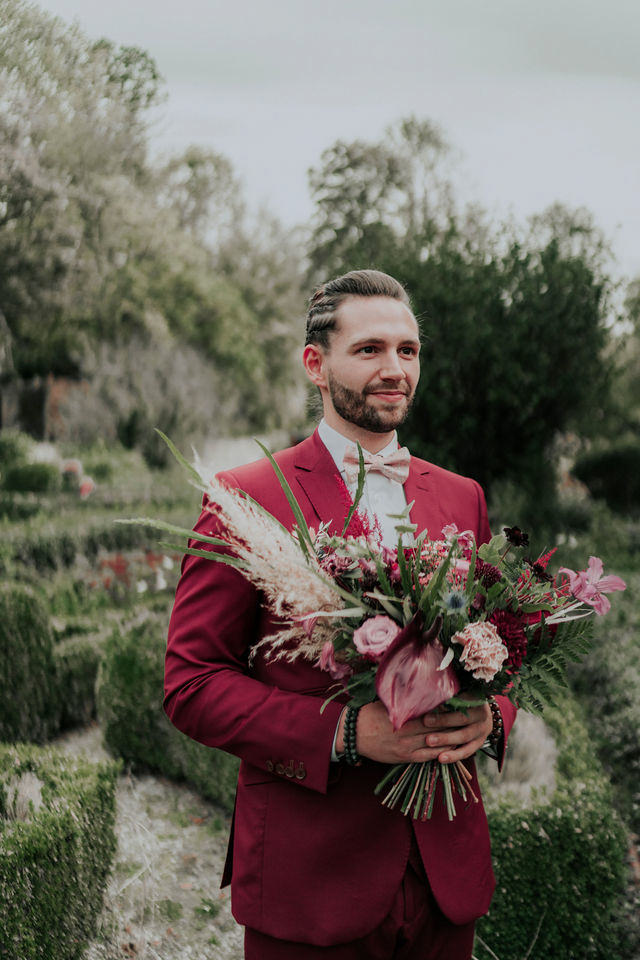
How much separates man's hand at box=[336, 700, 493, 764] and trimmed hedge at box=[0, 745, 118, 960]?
5.10ft

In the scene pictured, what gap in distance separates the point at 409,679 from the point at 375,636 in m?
0.09

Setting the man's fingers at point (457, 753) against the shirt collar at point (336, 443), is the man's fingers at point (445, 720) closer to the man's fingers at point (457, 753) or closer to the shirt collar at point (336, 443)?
the man's fingers at point (457, 753)

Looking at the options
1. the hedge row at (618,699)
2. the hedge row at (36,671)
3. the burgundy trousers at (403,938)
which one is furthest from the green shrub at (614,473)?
the burgundy trousers at (403,938)

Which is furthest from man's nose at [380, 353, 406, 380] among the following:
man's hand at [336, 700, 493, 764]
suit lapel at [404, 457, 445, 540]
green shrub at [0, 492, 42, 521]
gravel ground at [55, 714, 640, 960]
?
green shrub at [0, 492, 42, 521]

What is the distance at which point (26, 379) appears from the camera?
16.8 m

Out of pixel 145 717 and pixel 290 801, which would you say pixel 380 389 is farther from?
pixel 145 717

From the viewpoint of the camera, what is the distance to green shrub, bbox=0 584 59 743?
4.43 meters

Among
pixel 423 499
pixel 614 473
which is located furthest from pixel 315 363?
pixel 614 473

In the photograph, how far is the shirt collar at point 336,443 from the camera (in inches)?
77.2

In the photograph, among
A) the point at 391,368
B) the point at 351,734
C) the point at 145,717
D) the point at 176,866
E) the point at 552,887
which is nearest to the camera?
the point at 351,734

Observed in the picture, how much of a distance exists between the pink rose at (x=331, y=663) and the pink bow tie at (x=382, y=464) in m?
0.52

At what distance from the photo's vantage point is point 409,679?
Result: 133 cm

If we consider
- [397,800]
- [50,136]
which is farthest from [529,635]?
[50,136]

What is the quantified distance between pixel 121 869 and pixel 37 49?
19.9ft
